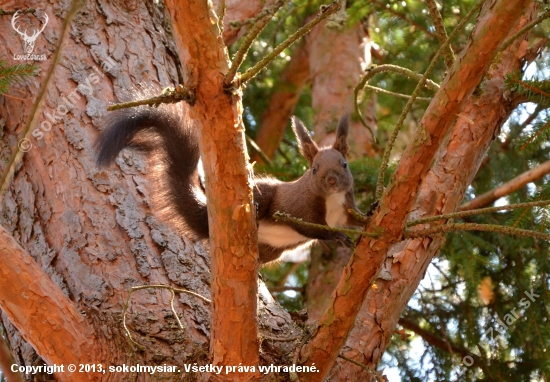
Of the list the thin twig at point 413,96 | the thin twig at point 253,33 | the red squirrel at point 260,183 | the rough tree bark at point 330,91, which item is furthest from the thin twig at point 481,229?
the rough tree bark at point 330,91

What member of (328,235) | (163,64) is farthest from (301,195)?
(163,64)

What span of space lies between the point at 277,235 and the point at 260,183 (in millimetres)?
393

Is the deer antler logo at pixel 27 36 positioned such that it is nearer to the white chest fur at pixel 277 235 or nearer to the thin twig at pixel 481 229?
the white chest fur at pixel 277 235

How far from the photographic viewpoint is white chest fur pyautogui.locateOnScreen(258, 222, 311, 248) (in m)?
4.19

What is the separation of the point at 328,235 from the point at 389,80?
8.00 feet

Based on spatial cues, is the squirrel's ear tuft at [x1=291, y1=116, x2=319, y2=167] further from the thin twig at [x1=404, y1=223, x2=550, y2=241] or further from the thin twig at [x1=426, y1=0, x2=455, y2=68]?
the thin twig at [x1=404, y1=223, x2=550, y2=241]

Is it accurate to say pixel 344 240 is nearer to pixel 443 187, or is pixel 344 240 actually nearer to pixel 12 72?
pixel 443 187

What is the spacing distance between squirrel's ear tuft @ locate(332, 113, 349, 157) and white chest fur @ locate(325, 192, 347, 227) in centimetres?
30

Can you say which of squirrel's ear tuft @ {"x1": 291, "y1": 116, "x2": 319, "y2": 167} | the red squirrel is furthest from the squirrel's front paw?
squirrel's ear tuft @ {"x1": 291, "y1": 116, "x2": 319, "y2": 167}

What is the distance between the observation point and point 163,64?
12.9ft

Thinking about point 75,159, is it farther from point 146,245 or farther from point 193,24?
point 193,24

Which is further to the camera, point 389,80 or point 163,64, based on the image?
point 389,80

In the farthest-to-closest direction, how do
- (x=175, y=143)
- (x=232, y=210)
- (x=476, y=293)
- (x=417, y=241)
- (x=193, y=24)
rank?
1. (x=476, y=293)
2. (x=175, y=143)
3. (x=417, y=241)
4. (x=232, y=210)
5. (x=193, y=24)

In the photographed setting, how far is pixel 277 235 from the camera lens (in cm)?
423
